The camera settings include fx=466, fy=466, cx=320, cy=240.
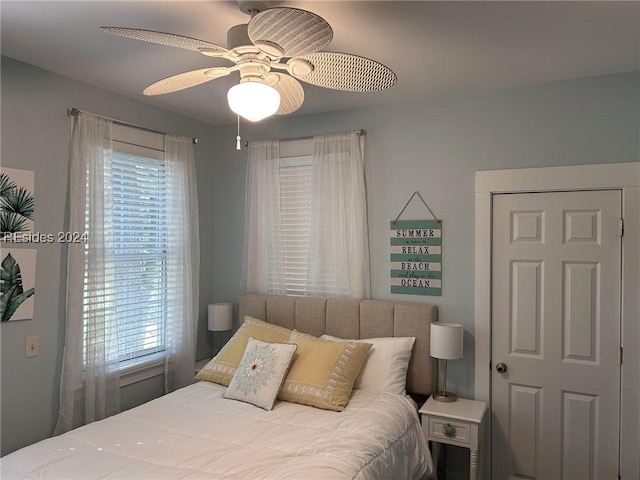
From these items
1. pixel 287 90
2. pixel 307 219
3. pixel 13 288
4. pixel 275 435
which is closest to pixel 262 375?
pixel 275 435

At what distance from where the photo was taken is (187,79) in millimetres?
1989

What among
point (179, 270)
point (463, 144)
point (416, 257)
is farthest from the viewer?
point (179, 270)

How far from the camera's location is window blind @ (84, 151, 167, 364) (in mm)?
3109

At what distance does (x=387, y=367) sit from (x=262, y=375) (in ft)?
2.62

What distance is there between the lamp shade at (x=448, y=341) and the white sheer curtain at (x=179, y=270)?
185 cm

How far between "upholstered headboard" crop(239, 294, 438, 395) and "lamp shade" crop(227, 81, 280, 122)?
181cm

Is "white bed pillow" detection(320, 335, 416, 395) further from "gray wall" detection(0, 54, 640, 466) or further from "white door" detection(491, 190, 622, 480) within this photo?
"white door" detection(491, 190, 622, 480)

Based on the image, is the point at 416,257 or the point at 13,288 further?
the point at 416,257

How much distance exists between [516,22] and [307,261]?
209cm

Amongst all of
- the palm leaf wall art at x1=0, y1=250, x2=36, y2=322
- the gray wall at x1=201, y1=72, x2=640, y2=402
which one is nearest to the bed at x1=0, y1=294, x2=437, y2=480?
the gray wall at x1=201, y1=72, x2=640, y2=402

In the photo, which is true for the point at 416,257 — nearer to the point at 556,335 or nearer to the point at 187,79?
the point at 556,335

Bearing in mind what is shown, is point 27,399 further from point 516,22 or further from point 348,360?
point 516,22

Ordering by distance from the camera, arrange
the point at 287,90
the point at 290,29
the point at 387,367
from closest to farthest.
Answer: the point at 290,29
the point at 287,90
the point at 387,367

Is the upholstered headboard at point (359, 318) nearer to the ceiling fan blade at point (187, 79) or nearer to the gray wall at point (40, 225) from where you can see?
the gray wall at point (40, 225)
